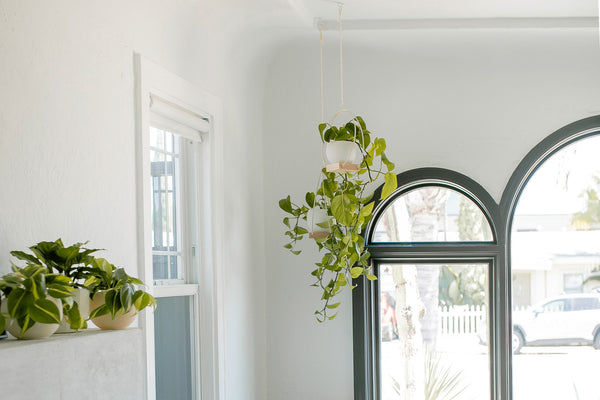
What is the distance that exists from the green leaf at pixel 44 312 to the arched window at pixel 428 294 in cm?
287

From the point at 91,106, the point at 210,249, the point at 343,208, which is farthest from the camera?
the point at 343,208

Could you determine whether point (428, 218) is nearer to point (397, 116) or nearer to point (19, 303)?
point (397, 116)

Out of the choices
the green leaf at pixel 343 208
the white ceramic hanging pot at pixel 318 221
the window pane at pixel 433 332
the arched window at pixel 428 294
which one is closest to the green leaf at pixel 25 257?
the green leaf at pixel 343 208

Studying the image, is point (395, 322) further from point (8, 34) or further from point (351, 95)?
point (8, 34)

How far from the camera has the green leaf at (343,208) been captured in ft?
11.3

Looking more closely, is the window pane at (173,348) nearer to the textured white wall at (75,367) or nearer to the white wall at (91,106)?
the white wall at (91,106)

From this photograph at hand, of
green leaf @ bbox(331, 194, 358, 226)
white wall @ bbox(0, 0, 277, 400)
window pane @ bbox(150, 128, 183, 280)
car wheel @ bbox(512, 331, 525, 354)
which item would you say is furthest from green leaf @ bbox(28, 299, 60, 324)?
car wheel @ bbox(512, 331, 525, 354)

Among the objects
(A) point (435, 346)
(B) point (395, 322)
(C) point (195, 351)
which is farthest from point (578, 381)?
(C) point (195, 351)

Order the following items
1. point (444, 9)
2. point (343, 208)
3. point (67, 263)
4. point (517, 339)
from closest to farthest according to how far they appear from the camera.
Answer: point (67, 263), point (343, 208), point (444, 9), point (517, 339)

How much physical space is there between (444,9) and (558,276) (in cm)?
181

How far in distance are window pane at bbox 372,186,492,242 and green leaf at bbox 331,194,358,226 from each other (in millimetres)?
834

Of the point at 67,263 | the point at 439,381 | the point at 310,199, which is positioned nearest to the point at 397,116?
the point at 310,199

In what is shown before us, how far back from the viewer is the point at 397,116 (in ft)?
13.7

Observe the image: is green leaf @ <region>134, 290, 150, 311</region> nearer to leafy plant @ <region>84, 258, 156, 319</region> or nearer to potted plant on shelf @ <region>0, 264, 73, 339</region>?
leafy plant @ <region>84, 258, 156, 319</region>
